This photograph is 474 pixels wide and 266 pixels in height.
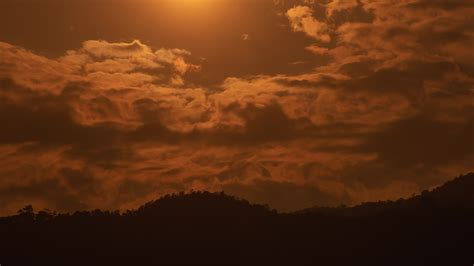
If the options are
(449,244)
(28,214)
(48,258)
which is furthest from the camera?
(28,214)

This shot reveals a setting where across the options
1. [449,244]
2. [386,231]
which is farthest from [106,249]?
[449,244]

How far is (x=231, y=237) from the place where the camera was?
172000 mm

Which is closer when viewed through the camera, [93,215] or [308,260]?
[308,260]

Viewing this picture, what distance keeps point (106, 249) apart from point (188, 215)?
83.7 feet

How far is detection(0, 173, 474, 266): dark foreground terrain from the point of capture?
162125 mm

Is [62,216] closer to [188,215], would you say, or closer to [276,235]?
[188,215]

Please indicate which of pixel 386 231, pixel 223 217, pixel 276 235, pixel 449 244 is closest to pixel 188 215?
pixel 223 217

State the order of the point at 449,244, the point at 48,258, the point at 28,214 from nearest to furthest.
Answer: the point at 48,258
the point at 449,244
the point at 28,214

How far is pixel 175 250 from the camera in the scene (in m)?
165

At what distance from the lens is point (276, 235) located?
174 metres

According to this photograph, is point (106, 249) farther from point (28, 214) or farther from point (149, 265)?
point (28, 214)

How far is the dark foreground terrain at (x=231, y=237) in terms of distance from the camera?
162 m

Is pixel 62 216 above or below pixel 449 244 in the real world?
above

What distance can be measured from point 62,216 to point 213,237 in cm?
3780
